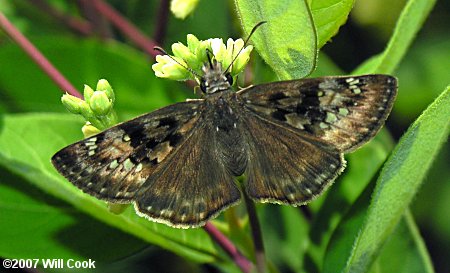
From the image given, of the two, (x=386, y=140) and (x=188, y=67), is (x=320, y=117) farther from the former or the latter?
(x=386, y=140)

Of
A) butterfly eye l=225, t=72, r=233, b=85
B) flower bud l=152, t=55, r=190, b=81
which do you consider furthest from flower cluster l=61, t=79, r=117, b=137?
butterfly eye l=225, t=72, r=233, b=85

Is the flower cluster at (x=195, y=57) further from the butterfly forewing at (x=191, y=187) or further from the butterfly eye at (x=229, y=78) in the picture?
the butterfly forewing at (x=191, y=187)

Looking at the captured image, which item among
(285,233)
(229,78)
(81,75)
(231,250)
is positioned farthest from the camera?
(81,75)

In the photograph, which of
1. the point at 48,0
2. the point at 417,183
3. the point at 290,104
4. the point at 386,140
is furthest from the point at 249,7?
the point at 48,0

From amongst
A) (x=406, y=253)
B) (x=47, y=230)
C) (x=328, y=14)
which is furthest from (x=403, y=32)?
(x=47, y=230)

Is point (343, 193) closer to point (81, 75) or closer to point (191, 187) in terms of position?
point (191, 187)
